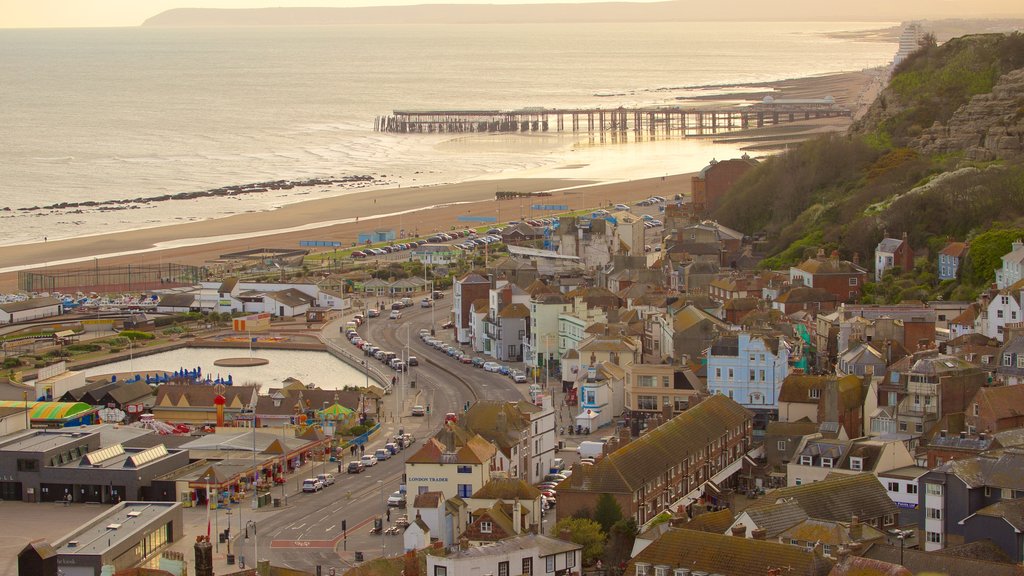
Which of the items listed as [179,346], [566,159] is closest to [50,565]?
[179,346]

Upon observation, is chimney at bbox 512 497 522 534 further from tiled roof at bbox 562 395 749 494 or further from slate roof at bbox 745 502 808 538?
slate roof at bbox 745 502 808 538

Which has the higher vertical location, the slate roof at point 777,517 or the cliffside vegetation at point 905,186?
the cliffside vegetation at point 905,186

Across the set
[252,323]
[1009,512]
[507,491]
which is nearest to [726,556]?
[1009,512]

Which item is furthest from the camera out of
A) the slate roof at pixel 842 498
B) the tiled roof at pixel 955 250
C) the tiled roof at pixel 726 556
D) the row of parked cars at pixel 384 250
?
the row of parked cars at pixel 384 250

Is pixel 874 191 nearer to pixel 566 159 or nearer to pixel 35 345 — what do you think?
pixel 35 345

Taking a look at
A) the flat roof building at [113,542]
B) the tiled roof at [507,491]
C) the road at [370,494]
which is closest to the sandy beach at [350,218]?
the road at [370,494]

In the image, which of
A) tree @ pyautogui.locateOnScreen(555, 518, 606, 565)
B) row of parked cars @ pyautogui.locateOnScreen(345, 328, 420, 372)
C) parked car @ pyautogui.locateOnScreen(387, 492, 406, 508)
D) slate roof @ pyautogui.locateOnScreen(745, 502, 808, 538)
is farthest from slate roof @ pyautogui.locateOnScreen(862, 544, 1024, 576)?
row of parked cars @ pyautogui.locateOnScreen(345, 328, 420, 372)

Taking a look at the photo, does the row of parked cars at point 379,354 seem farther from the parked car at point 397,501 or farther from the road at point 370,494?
the parked car at point 397,501
